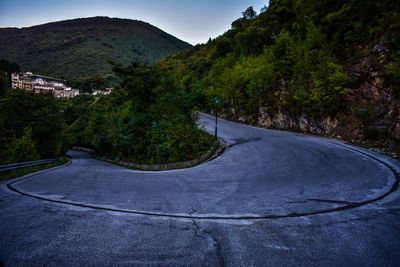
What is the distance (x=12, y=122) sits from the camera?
57.2 ft

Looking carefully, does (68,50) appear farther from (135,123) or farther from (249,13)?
(135,123)

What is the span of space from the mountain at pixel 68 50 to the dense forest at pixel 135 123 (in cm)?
6931

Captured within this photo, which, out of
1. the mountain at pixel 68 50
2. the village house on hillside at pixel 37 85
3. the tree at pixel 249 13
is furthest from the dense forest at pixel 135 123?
the village house on hillside at pixel 37 85

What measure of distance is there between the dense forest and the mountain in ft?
227

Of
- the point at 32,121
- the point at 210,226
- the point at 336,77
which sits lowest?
the point at 210,226

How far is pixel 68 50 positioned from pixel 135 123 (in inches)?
6621

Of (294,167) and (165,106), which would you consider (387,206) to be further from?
(165,106)

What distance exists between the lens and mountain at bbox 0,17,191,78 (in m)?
113

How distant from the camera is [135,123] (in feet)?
50.2

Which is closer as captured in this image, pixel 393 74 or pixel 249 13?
pixel 393 74

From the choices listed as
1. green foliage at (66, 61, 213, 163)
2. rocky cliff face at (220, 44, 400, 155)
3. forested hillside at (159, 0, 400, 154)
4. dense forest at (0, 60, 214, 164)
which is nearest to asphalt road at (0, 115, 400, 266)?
dense forest at (0, 60, 214, 164)

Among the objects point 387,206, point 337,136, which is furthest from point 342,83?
point 387,206

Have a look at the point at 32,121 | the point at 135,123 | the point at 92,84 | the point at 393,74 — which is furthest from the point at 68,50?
the point at 393,74

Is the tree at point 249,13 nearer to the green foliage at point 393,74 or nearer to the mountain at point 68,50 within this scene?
the green foliage at point 393,74
